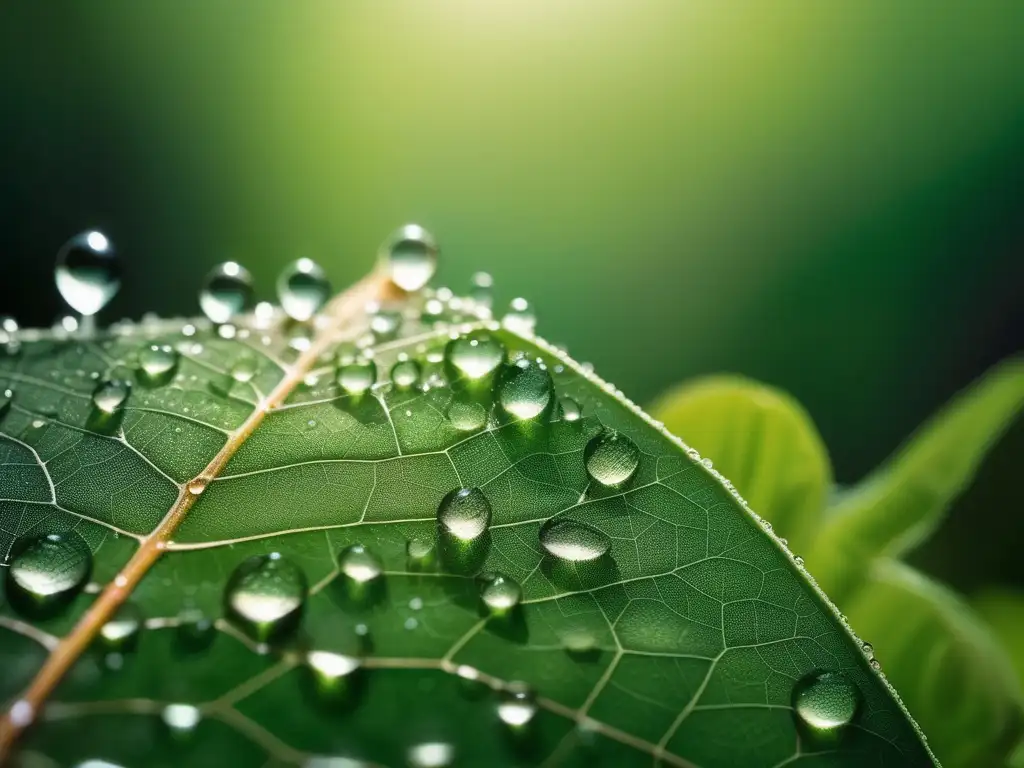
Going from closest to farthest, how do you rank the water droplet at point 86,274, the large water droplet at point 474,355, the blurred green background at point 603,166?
the large water droplet at point 474,355 → the water droplet at point 86,274 → the blurred green background at point 603,166

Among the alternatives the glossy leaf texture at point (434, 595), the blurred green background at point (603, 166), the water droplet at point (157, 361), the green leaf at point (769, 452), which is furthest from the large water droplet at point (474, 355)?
the blurred green background at point (603, 166)

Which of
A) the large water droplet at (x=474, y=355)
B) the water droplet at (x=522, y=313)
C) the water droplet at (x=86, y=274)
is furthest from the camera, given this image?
the water droplet at (x=86, y=274)

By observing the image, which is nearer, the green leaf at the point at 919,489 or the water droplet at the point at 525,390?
the water droplet at the point at 525,390

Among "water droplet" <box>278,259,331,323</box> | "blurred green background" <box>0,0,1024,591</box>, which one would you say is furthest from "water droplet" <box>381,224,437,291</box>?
"blurred green background" <box>0,0,1024,591</box>

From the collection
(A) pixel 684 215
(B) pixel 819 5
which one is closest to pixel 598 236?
(A) pixel 684 215

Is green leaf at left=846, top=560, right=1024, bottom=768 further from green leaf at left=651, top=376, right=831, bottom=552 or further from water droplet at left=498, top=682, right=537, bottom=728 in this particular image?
water droplet at left=498, top=682, right=537, bottom=728

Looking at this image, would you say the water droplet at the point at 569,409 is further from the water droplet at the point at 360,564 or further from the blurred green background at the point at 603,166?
the blurred green background at the point at 603,166

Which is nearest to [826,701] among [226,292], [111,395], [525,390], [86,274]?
[525,390]
